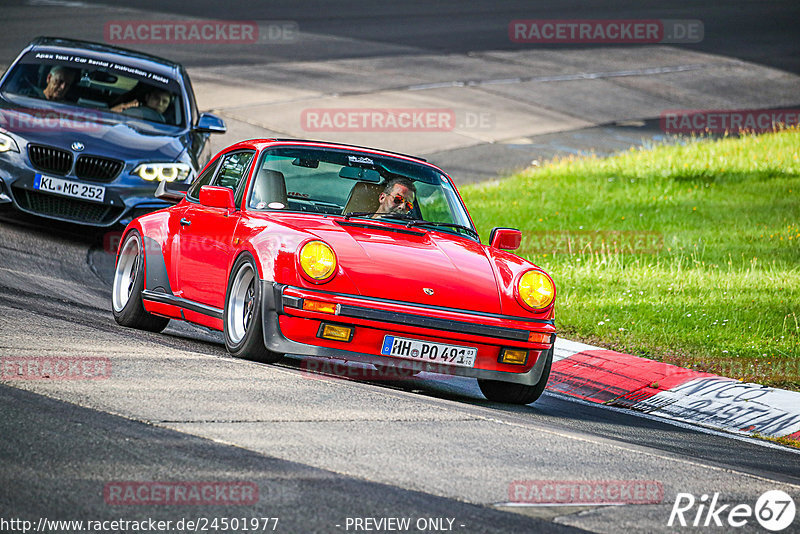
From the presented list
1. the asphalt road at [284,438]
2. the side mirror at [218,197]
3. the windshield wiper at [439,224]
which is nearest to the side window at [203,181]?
the side mirror at [218,197]

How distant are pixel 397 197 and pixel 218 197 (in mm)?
1217

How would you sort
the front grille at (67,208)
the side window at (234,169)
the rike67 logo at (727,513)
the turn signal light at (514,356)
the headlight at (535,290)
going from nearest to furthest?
1. the rike67 logo at (727,513)
2. the turn signal light at (514,356)
3. the headlight at (535,290)
4. the side window at (234,169)
5. the front grille at (67,208)

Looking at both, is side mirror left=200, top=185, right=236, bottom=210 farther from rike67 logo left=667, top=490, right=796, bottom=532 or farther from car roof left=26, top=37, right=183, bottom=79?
car roof left=26, top=37, right=183, bottom=79

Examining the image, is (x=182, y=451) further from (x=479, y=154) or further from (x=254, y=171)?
(x=479, y=154)

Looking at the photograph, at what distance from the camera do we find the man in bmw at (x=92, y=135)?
38.8 feet

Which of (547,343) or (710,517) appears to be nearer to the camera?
(710,517)

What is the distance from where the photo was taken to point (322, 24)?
33.1m

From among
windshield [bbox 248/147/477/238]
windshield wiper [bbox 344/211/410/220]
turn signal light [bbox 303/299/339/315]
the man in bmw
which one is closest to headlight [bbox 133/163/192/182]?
the man in bmw

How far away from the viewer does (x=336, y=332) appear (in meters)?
7.28

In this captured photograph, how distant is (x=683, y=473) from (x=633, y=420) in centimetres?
217

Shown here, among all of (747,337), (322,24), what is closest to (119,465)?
(747,337)

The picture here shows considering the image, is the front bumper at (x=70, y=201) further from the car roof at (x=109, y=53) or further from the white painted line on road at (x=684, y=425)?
the white painted line on road at (x=684, y=425)

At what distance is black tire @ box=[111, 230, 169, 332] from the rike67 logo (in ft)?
15.9

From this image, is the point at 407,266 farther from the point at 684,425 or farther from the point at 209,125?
the point at 209,125
